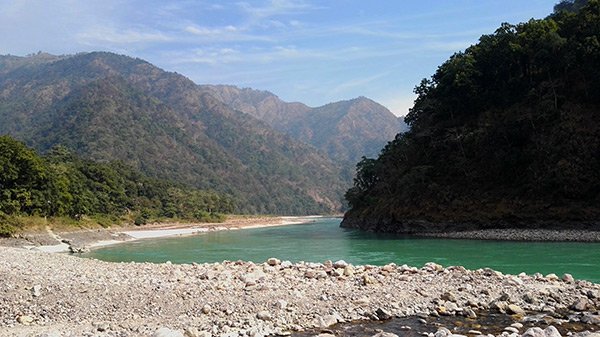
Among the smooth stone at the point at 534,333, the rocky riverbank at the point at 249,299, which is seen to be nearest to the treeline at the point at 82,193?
the rocky riverbank at the point at 249,299

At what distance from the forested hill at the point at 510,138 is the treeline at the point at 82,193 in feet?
149

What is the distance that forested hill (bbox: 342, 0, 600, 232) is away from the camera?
2003 inches

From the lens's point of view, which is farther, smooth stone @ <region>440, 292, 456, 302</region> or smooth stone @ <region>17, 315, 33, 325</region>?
smooth stone @ <region>440, 292, 456, 302</region>

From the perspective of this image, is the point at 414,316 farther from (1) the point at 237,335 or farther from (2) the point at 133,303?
(2) the point at 133,303

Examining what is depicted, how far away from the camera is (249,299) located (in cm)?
1469

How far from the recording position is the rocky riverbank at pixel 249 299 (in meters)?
12.8

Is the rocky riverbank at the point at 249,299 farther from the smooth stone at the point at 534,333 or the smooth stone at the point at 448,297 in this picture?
the smooth stone at the point at 534,333

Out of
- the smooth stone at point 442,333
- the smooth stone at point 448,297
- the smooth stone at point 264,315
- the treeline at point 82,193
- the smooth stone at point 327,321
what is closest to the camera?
the smooth stone at point 442,333

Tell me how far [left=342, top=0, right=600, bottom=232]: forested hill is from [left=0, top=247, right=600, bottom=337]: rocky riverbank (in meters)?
36.8

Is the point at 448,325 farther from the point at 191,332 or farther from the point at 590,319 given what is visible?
the point at 191,332

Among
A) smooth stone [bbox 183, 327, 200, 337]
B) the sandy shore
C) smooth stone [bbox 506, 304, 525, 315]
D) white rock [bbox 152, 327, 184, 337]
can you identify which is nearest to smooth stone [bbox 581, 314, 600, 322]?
smooth stone [bbox 506, 304, 525, 315]

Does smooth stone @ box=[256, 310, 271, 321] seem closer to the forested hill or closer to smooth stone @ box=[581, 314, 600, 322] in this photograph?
smooth stone @ box=[581, 314, 600, 322]

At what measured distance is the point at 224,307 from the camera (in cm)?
1394

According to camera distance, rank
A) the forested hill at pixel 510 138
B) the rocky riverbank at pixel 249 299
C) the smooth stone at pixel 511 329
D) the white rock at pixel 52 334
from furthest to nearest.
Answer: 1. the forested hill at pixel 510 138
2. the rocky riverbank at pixel 249 299
3. the smooth stone at pixel 511 329
4. the white rock at pixel 52 334
